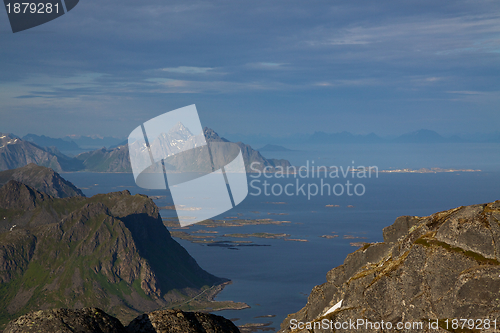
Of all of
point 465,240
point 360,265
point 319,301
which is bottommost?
point 319,301

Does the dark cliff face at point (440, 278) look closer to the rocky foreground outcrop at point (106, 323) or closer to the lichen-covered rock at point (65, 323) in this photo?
the rocky foreground outcrop at point (106, 323)

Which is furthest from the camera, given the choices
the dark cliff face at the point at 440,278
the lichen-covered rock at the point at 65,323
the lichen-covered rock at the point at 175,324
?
the dark cliff face at the point at 440,278

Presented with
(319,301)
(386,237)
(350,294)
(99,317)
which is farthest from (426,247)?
(99,317)

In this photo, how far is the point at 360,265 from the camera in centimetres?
4216

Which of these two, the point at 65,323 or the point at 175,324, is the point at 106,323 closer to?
the point at 65,323

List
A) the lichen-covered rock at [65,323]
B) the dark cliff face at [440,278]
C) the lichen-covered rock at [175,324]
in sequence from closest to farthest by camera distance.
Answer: the lichen-covered rock at [65,323], the lichen-covered rock at [175,324], the dark cliff face at [440,278]

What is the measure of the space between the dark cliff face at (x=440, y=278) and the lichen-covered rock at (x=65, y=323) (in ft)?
66.2

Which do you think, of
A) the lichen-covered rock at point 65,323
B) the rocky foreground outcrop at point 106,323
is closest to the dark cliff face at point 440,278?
the rocky foreground outcrop at point 106,323

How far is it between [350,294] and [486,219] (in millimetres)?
11464

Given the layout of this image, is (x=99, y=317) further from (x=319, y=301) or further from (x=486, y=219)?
(x=319, y=301)

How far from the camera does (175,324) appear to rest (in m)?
18.1

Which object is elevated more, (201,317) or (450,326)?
(201,317)

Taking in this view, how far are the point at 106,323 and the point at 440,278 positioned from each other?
858 inches

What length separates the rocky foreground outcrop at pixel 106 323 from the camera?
16469mm
